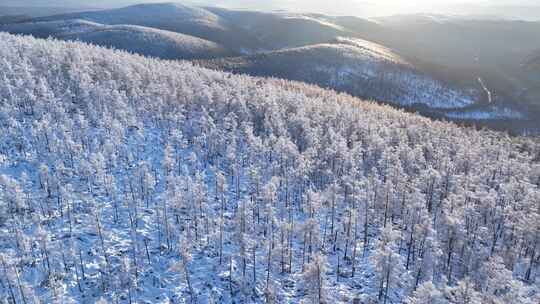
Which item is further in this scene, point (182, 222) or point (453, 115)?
point (453, 115)

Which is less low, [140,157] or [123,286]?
[140,157]

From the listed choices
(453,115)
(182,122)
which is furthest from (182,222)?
(453,115)

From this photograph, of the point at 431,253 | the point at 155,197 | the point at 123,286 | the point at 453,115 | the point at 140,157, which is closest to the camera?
the point at 123,286

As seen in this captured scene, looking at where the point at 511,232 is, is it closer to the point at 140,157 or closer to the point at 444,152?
the point at 444,152

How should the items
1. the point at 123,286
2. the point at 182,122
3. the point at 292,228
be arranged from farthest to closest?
the point at 182,122 → the point at 292,228 → the point at 123,286

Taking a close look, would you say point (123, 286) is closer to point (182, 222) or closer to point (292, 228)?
point (182, 222)

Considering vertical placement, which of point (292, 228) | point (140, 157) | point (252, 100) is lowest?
point (292, 228)
